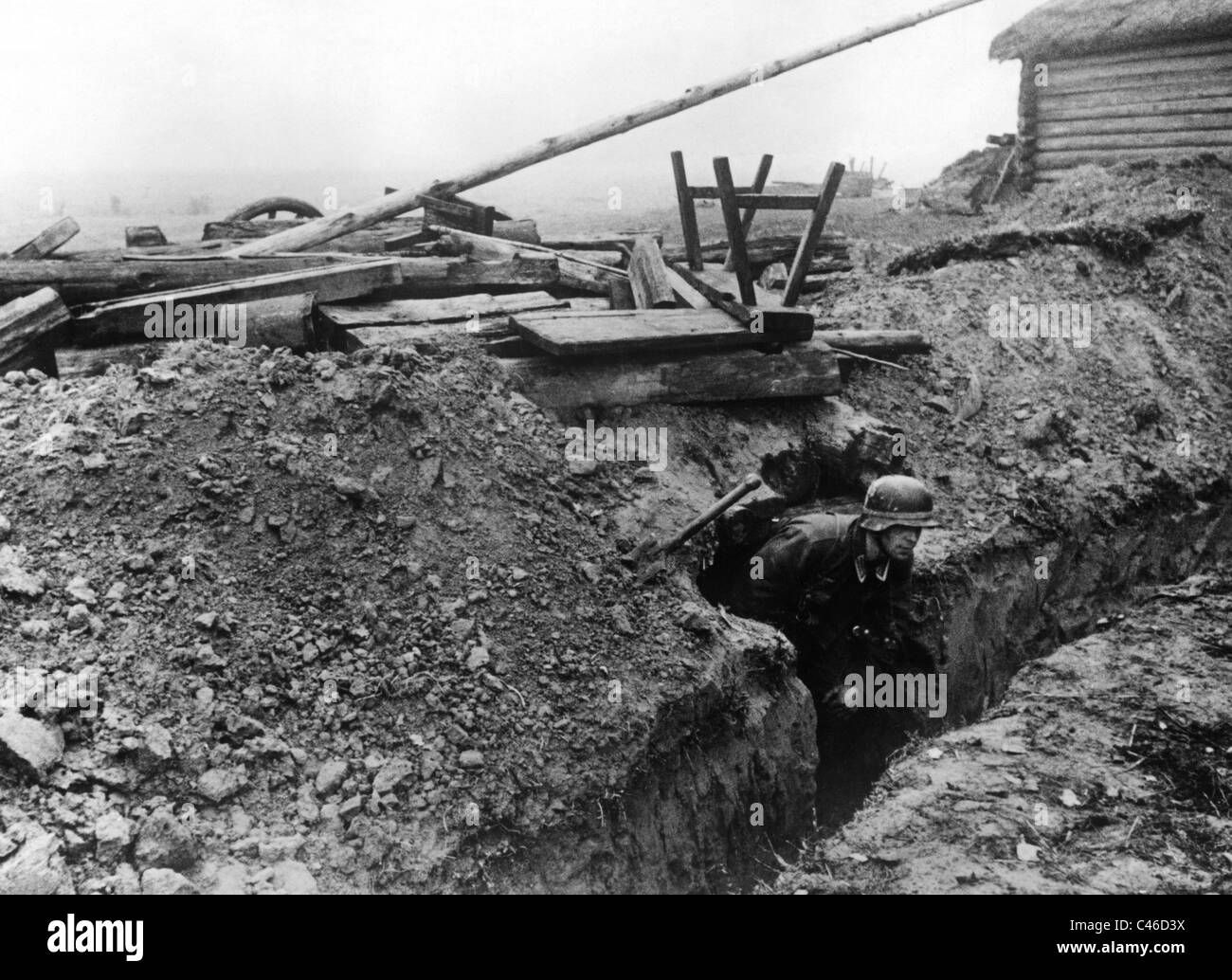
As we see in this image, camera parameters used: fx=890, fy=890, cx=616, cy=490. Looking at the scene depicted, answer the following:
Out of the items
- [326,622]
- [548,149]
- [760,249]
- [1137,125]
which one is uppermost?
[1137,125]

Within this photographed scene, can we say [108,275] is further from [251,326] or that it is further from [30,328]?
[251,326]

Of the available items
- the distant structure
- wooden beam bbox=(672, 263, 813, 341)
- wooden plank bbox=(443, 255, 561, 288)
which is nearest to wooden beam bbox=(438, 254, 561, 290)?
wooden plank bbox=(443, 255, 561, 288)

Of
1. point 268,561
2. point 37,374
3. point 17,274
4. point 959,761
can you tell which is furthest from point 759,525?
point 17,274

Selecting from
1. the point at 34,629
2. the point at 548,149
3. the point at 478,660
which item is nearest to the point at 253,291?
the point at 34,629

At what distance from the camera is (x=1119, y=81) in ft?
41.4

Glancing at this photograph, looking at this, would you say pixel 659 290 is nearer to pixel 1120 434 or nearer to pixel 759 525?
pixel 759 525

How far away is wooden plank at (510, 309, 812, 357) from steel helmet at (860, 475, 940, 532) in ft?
4.31

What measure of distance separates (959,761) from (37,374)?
5.13 m

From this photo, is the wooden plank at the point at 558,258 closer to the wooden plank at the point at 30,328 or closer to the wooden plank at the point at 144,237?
the wooden plank at the point at 144,237

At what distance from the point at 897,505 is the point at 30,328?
4724 mm

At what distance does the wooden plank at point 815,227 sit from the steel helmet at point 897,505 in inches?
67.2

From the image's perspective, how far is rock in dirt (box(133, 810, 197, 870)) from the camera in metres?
3.00

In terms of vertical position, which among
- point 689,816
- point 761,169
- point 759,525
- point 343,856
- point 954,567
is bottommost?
Result: point 689,816

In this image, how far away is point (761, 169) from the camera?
294 inches
